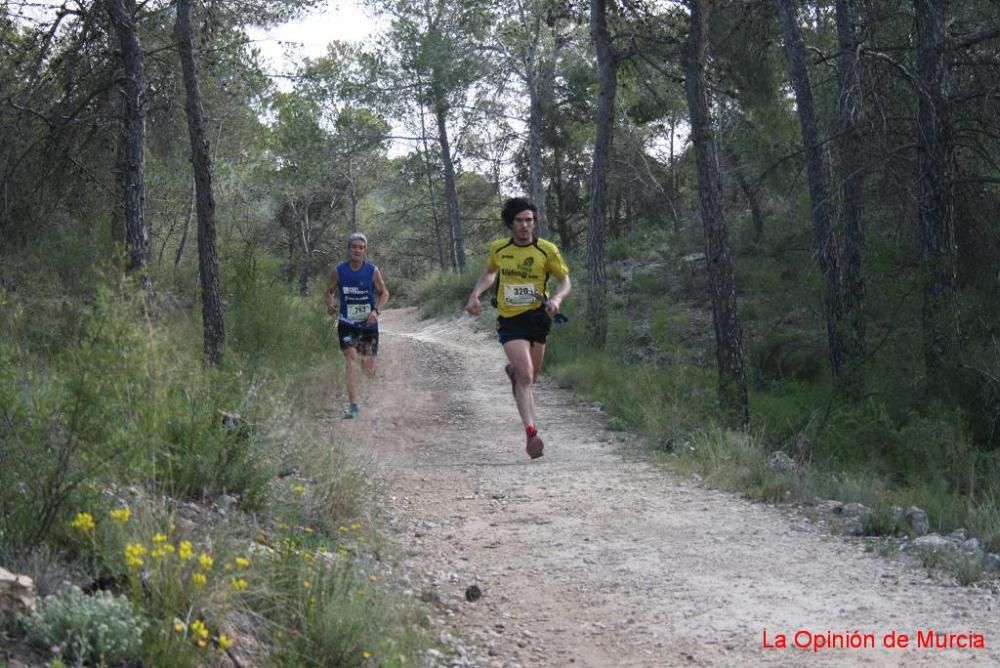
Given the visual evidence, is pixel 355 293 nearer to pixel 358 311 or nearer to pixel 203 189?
pixel 358 311

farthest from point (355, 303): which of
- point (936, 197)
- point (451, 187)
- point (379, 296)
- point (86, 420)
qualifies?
point (451, 187)

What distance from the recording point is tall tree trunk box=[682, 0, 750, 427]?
11.3m

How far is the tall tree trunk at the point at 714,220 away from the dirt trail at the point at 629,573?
2347 mm

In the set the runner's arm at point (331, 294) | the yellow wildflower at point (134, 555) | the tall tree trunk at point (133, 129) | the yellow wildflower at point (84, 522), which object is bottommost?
the yellow wildflower at point (134, 555)

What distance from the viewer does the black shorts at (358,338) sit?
37.7 ft

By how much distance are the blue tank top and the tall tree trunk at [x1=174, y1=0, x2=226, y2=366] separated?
6.08ft

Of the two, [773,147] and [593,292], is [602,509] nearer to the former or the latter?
[593,292]

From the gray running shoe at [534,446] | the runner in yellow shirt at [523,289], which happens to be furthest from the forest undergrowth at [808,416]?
the runner in yellow shirt at [523,289]

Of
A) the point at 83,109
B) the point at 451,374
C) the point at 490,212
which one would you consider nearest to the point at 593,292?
the point at 451,374

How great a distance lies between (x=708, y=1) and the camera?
37.5 ft

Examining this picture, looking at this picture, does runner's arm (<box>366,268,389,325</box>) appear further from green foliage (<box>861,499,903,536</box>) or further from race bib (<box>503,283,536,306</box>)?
green foliage (<box>861,499,903,536</box>)

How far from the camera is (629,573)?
5973mm

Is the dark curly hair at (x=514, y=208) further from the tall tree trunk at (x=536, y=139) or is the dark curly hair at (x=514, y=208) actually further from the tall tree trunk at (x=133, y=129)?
the tall tree trunk at (x=536, y=139)

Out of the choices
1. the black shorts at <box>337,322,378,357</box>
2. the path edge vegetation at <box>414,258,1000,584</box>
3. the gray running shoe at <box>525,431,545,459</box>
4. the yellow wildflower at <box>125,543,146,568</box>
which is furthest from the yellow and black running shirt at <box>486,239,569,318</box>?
the yellow wildflower at <box>125,543,146,568</box>
